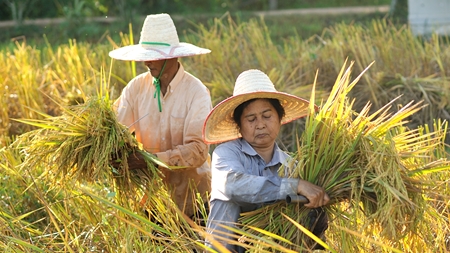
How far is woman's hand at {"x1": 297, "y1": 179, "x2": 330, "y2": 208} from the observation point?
2.95 metres

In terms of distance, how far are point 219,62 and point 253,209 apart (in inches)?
145

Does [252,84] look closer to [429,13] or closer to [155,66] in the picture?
[155,66]

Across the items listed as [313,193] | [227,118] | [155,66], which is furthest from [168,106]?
[313,193]

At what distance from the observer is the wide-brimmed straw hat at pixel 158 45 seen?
389 cm

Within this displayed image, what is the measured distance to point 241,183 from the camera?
308 cm

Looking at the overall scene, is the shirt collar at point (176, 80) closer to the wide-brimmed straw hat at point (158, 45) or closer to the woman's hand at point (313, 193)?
the wide-brimmed straw hat at point (158, 45)

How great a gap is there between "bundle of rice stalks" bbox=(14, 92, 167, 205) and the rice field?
0.09 ft

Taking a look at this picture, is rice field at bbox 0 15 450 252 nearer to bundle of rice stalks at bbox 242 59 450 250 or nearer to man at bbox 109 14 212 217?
bundle of rice stalks at bbox 242 59 450 250

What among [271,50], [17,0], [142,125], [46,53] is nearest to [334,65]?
[271,50]

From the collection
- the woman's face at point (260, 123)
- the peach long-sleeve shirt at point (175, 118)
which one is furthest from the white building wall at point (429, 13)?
the woman's face at point (260, 123)

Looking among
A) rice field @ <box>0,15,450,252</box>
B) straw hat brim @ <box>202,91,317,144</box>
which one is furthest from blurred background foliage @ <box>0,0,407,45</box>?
straw hat brim @ <box>202,91,317,144</box>

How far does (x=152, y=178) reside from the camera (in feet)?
11.9

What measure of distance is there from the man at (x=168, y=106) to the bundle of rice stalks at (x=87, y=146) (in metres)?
0.29

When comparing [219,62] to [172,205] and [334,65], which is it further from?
[172,205]
